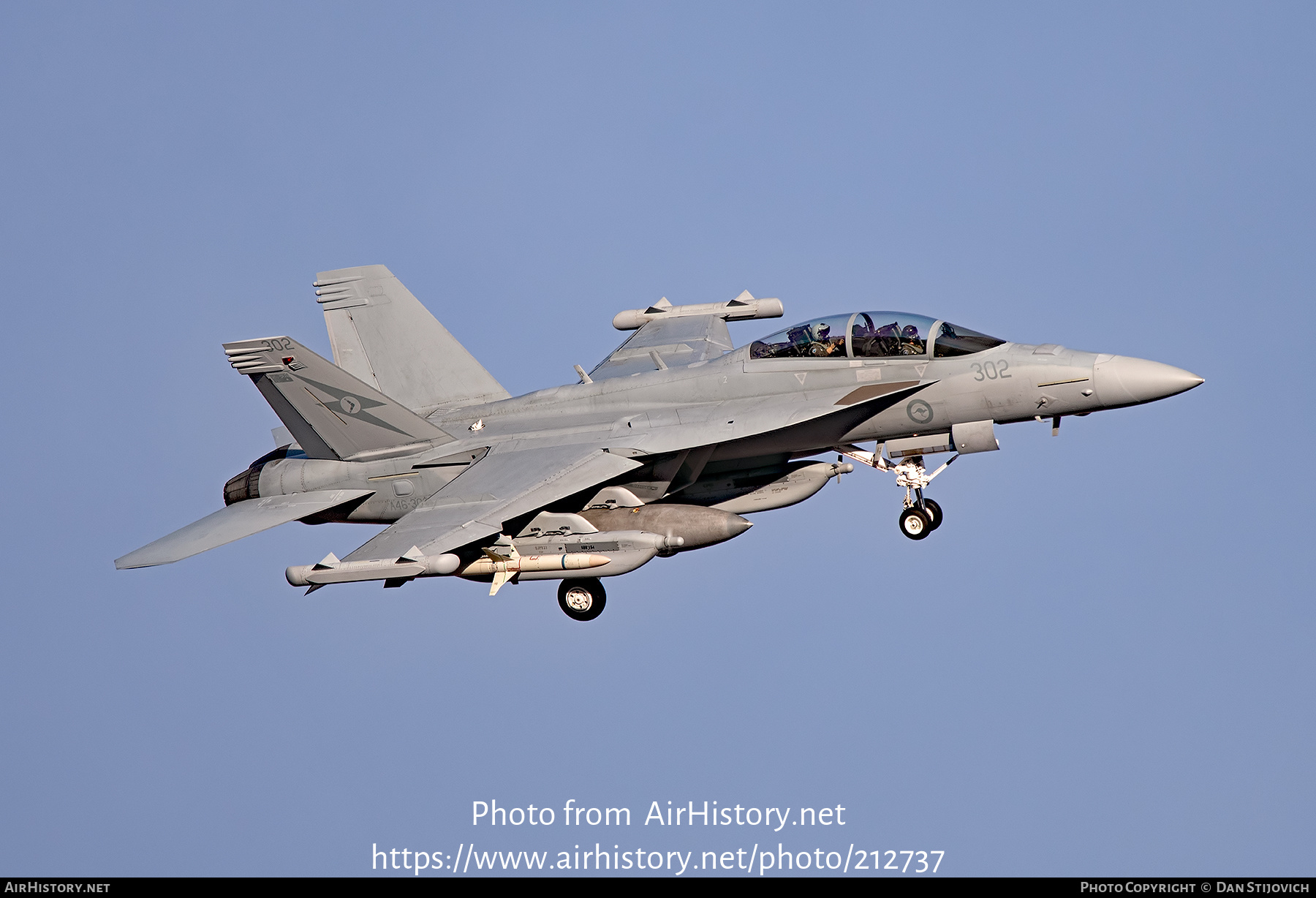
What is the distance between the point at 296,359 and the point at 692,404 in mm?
5283

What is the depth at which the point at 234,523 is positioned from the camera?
20.2 meters

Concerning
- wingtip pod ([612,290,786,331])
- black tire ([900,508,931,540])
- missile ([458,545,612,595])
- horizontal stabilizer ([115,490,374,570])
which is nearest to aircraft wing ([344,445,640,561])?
missile ([458,545,612,595])

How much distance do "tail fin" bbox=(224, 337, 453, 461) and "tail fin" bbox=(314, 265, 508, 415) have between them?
1.50 meters

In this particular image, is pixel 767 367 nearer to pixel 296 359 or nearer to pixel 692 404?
pixel 692 404

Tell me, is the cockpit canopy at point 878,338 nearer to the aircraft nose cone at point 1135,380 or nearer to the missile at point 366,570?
the aircraft nose cone at point 1135,380

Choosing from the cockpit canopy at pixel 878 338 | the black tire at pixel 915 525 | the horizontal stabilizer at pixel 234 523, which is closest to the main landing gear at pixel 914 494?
the black tire at pixel 915 525

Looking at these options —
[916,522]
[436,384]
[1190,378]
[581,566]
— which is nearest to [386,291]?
[436,384]

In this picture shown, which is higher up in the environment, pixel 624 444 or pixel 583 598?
pixel 624 444

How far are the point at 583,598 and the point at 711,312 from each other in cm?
639

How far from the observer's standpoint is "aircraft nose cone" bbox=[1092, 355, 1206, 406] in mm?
17844

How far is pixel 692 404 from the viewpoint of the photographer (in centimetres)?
1975

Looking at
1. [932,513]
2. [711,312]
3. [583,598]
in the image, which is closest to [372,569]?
[583,598]

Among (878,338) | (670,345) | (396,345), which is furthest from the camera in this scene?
(670,345)

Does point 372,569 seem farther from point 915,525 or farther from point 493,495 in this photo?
point 915,525
